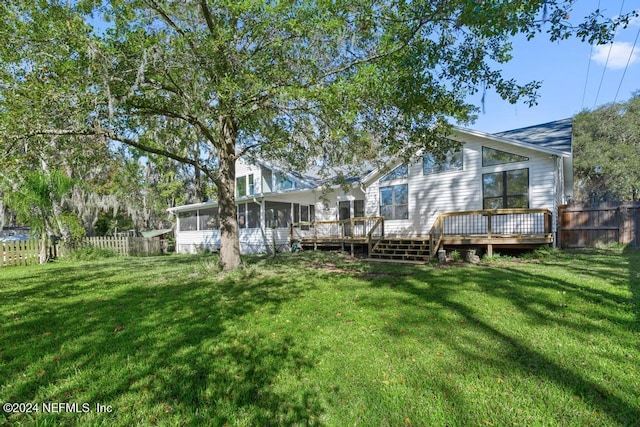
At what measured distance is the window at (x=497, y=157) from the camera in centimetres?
1129

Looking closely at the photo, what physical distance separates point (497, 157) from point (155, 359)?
40.1 ft

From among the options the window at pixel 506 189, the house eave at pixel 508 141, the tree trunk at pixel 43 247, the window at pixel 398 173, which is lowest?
the tree trunk at pixel 43 247

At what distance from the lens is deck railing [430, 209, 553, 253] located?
1009cm

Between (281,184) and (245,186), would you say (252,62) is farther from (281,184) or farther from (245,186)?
(245,186)

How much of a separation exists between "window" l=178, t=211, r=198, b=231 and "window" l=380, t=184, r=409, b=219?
12.1 meters

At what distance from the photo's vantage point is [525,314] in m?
4.46

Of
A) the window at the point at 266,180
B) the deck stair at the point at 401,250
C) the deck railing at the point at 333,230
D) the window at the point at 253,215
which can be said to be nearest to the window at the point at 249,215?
the window at the point at 253,215

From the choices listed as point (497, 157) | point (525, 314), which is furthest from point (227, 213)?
point (497, 157)

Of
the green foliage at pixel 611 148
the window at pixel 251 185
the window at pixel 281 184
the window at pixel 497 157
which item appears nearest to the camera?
the window at pixel 497 157

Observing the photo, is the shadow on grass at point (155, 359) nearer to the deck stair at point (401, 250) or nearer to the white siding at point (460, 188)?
the deck stair at point (401, 250)

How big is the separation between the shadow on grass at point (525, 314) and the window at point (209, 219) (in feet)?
43.9

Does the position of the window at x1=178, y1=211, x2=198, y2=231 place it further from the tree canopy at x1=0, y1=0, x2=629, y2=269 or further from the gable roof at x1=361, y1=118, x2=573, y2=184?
the tree canopy at x1=0, y1=0, x2=629, y2=269

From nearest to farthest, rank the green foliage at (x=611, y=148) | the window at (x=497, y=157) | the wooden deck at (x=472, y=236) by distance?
the wooden deck at (x=472, y=236), the window at (x=497, y=157), the green foliage at (x=611, y=148)

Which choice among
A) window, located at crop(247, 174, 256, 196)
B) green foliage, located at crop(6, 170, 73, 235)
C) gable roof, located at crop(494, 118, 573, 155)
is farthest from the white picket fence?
gable roof, located at crop(494, 118, 573, 155)
